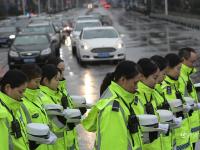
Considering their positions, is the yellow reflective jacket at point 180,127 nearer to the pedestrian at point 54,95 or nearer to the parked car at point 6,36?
the pedestrian at point 54,95

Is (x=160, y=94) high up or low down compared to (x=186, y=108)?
up

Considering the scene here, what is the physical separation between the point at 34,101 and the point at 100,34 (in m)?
18.6

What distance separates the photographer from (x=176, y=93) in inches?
237

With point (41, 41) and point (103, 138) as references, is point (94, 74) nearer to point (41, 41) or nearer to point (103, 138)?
point (41, 41)

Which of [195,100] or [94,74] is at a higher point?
[195,100]

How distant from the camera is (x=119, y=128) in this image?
4012 mm

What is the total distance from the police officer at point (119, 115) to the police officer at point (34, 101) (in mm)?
699

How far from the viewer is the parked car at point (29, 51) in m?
21.2

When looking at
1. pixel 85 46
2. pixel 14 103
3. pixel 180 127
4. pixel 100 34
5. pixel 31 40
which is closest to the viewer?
pixel 14 103

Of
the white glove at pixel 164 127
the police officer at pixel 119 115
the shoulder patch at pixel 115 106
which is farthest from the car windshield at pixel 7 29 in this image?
the shoulder patch at pixel 115 106

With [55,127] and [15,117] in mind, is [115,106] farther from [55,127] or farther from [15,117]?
[55,127]

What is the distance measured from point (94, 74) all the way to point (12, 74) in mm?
14775

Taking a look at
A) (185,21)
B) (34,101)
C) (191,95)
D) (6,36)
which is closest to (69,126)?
(34,101)

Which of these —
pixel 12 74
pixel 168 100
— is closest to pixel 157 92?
pixel 168 100
